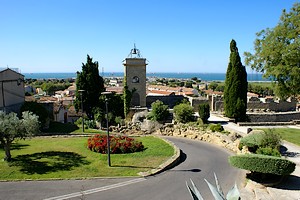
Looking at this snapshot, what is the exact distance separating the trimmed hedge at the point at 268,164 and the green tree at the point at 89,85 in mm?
22289

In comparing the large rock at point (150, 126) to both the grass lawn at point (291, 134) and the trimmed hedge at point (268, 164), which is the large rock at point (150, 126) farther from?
the trimmed hedge at point (268, 164)

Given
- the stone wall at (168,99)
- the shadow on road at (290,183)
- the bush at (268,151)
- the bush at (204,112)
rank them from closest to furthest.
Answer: the shadow on road at (290,183) < the bush at (268,151) < the bush at (204,112) < the stone wall at (168,99)

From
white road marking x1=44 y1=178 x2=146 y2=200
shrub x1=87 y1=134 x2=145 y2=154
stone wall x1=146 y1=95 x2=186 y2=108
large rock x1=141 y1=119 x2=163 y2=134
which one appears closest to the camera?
white road marking x1=44 y1=178 x2=146 y2=200

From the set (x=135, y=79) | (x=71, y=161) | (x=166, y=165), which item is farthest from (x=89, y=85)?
(x=166, y=165)

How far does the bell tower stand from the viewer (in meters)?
33.2

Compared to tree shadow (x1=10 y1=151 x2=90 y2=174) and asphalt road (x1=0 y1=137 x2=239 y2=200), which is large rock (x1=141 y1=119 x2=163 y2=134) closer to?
tree shadow (x1=10 y1=151 x2=90 y2=174)

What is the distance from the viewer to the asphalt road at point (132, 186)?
11398 millimetres

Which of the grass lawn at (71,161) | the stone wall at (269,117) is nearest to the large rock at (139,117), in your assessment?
the grass lawn at (71,161)

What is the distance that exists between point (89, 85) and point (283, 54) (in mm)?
21988

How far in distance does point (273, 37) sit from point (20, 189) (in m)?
16.7

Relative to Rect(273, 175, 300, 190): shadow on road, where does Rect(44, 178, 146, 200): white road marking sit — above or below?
below

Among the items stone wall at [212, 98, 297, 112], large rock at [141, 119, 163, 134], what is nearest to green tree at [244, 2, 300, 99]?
large rock at [141, 119, 163, 134]

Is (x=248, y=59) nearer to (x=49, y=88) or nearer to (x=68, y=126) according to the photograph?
(x=68, y=126)

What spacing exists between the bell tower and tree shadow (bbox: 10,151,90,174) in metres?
16.7
